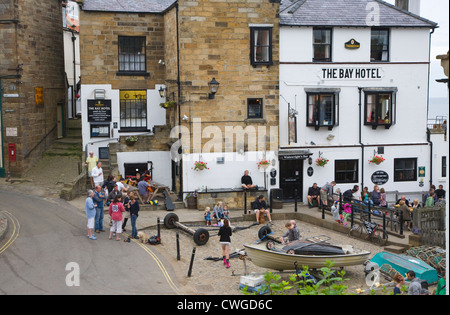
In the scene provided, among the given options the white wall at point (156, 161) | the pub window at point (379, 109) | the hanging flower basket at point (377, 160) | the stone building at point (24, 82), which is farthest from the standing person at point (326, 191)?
the stone building at point (24, 82)

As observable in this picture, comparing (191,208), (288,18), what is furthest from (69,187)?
(288,18)

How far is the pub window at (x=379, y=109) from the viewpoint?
90.2ft

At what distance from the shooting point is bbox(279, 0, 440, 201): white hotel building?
2689 cm

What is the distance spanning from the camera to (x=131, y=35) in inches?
1120

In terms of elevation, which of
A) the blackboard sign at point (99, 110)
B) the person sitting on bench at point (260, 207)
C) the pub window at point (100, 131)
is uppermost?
the blackboard sign at point (99, 110)

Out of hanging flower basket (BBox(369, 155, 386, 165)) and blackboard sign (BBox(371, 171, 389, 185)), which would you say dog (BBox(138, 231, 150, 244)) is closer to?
hanging flower basket (BBox(369, 155, 386, 165))

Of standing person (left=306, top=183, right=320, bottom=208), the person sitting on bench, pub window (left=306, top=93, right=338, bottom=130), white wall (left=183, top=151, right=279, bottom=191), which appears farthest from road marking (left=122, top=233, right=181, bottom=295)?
pub window (left=306, top=93, right=338, bottom=130)

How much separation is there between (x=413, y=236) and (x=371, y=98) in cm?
948

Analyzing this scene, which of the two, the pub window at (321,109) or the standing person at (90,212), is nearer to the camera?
the standing person at (90,212)

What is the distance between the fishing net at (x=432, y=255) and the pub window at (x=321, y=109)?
9430 millimetres

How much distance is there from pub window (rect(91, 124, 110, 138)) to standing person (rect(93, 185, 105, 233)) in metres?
8.50

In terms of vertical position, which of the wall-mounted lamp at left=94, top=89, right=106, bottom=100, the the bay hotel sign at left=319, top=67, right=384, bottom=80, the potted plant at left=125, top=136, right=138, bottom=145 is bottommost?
the potted plant at left=125, top=136, right=138, bottom=145

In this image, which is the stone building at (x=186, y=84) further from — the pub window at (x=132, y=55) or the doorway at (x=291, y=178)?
the doorway at (x=291, y=178)

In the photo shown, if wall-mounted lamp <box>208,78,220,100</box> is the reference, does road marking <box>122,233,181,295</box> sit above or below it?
below
